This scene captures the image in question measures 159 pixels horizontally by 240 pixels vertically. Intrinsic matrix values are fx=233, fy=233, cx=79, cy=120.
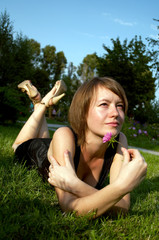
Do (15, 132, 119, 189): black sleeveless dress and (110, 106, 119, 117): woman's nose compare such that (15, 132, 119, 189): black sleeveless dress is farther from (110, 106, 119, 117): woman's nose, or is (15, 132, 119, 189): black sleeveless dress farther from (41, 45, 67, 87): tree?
(41, 45, 67, 87): tree

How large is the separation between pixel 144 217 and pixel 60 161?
0.81 metres

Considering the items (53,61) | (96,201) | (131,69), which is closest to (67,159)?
(96,201)

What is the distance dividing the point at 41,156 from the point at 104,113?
1.22 metres

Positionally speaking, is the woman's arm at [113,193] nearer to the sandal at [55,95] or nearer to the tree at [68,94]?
the sandal at [55,95]

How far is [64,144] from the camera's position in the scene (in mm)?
1799

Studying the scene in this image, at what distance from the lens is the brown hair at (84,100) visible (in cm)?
190

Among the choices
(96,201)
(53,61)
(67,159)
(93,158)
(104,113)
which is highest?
(53,61)

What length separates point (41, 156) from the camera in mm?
2697

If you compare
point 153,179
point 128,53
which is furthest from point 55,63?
point 153,179

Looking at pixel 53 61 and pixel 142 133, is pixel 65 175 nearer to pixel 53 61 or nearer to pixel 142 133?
pixel 142 133

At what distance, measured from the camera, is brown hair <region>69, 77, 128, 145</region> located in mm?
1902

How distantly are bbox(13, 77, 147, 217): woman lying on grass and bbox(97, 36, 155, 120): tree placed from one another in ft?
55.5

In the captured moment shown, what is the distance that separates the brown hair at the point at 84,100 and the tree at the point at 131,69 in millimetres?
17081

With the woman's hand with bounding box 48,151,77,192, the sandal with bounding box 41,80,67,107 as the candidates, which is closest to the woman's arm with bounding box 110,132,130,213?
the woman's hand with bounding box 48,151,77,192
